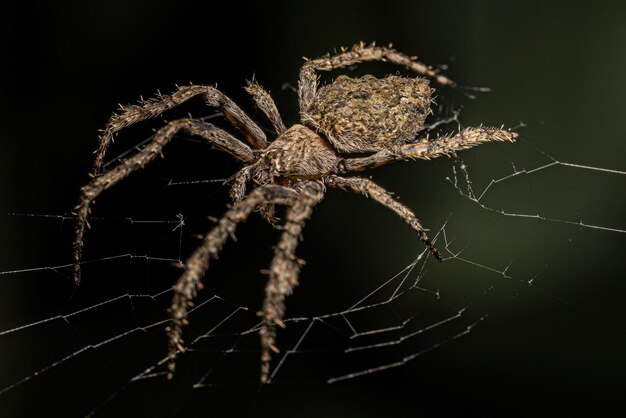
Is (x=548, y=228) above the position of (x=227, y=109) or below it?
below

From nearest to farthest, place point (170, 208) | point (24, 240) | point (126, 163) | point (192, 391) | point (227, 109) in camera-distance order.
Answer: point (126, 163) < point (192, 391) < point (227, 109) < point (24, 240) < point (170, 208)

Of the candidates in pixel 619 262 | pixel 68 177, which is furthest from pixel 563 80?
pixel 68 177

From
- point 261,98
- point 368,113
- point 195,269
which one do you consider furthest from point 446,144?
point 195,269

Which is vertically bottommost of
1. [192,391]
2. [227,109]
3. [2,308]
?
[192,391]

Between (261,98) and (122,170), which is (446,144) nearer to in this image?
(261,98)

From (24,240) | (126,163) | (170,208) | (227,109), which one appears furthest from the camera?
(170,208)

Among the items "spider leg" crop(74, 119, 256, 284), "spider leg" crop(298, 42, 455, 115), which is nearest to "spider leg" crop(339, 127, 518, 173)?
"spider leg" crop(298, 42, 455, 115)

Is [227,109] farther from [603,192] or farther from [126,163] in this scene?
[603,192]

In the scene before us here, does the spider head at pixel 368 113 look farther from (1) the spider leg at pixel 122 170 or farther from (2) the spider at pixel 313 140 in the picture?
(1) the spider leg at pixel 122 170

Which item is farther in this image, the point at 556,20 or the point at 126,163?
the point at 556,20
